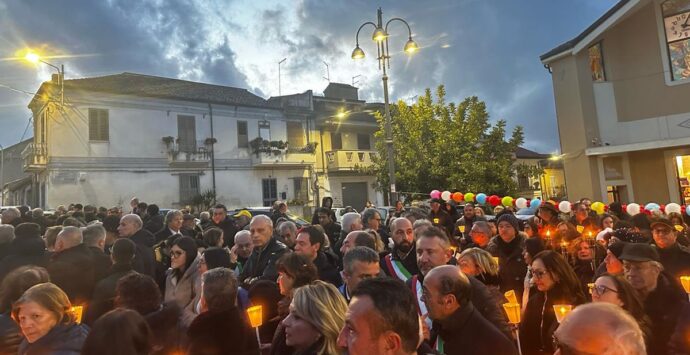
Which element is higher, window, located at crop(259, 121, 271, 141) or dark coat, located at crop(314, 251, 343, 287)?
window, located at crop(259, 121, 271, 141)

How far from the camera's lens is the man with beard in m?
4.76

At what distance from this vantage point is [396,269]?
4746 millimetres

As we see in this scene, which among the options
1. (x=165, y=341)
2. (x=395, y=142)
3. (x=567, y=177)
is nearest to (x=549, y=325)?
(x=165, y=341)

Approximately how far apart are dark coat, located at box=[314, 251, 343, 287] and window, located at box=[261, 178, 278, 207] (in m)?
23.1

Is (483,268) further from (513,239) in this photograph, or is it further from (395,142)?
(395,142)

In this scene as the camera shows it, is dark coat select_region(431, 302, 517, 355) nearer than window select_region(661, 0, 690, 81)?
Yes

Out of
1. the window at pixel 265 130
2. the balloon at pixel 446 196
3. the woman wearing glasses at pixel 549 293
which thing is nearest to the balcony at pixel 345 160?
the window at pixel 265 130

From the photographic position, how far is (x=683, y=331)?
3053 mm

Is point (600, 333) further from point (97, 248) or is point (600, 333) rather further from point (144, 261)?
point (97, 248)

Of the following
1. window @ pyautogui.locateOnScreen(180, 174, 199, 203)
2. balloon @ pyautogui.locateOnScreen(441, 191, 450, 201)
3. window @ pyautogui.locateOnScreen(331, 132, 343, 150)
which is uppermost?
window @ pyautogui.locateOnScreen(331, 132, 343, 150)

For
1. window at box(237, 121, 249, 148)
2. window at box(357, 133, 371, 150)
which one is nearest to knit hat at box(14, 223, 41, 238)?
window at box(237, 121, 249, 148)

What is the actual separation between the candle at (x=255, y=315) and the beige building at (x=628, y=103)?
1588 centimetres

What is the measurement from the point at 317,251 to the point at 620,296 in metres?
2.83

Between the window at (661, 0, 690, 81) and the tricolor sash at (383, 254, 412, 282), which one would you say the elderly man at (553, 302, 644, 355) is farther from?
the window at (661, 0, 690, 81)
